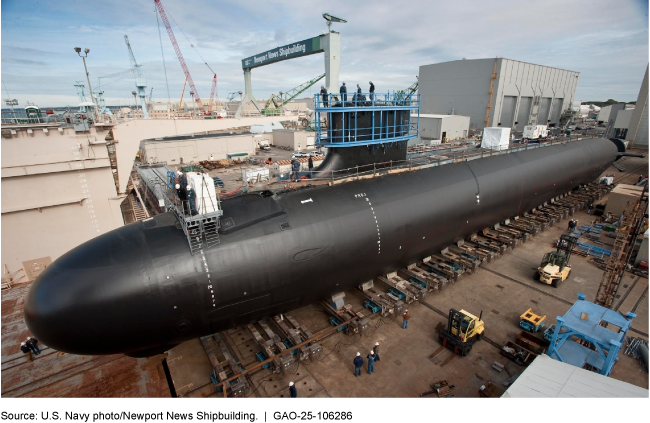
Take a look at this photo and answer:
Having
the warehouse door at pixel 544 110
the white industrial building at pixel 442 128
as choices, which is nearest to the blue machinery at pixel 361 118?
the white industrial building at pixel 442 128

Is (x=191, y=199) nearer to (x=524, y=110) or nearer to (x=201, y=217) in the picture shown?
(x=201, y=217)

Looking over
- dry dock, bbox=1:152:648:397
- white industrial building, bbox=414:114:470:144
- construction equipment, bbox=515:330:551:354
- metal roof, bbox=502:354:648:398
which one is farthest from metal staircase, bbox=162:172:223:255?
white industrial building, bbox=414:114:470:144

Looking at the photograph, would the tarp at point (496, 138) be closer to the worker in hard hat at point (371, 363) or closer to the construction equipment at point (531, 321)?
the construction equipment at point (531, 321)

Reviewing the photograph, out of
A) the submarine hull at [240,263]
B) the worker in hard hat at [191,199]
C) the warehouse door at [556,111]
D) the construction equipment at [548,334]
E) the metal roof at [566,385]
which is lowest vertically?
the construction equipment at [548,334]

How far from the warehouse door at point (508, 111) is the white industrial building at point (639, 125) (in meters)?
14.4

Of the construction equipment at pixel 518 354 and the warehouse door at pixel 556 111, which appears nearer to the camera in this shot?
the construction equipment at pixel 518 354

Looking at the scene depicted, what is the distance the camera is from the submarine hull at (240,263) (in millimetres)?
7387

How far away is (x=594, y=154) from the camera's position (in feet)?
80.3

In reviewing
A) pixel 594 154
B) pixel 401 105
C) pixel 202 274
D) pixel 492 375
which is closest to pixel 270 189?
pixel 202 274

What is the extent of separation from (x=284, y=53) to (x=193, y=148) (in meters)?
19.7

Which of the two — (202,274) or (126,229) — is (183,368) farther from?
(126,229)

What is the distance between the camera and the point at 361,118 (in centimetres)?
1254

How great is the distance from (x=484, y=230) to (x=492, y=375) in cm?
962

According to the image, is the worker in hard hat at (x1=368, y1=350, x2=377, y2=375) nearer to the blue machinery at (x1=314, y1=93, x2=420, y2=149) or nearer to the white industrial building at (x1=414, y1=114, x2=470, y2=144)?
the blue machinery at (x1=314, y1=93, x2=420, y2=149)
